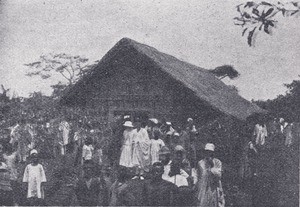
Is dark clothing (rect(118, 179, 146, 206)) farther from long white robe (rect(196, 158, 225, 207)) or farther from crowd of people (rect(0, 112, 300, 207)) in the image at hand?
long white robe (rect(196, 158, 225, 207))

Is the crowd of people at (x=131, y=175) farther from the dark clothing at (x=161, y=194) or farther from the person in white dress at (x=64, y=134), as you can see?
the person in white dress at (x=64, y=134)

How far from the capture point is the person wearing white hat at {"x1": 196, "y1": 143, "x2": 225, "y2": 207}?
18.1 feet

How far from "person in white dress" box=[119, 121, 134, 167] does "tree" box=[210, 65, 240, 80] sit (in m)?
9.66

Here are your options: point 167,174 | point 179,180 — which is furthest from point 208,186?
point 167,174

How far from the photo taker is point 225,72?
18016mm

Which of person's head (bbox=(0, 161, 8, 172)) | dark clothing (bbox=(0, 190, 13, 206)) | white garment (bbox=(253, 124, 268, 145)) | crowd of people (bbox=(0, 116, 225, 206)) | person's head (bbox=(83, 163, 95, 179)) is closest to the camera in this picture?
crowd of people (bbox=(0, 116, 225, 206))

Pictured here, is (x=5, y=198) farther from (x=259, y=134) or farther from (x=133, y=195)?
(x=259, y=134)

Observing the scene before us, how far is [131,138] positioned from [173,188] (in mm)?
3209

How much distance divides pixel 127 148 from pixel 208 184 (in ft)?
9.59

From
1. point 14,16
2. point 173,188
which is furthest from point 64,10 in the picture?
point 173,188

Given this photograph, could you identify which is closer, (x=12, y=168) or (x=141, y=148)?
(x=12, y=168)

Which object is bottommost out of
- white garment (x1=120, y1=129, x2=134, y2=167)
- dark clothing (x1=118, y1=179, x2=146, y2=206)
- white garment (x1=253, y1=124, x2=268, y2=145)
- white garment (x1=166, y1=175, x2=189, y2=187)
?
dark clothing (x1=118, y1=179, x2=146, y2=206)

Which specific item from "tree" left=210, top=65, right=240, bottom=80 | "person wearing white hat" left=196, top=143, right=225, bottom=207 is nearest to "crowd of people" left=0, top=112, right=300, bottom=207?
"person wearing white hat" left=196, top=143, right=225, bottom=207

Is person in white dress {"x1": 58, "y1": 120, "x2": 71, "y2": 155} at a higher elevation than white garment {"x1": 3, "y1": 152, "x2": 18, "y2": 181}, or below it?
higher
